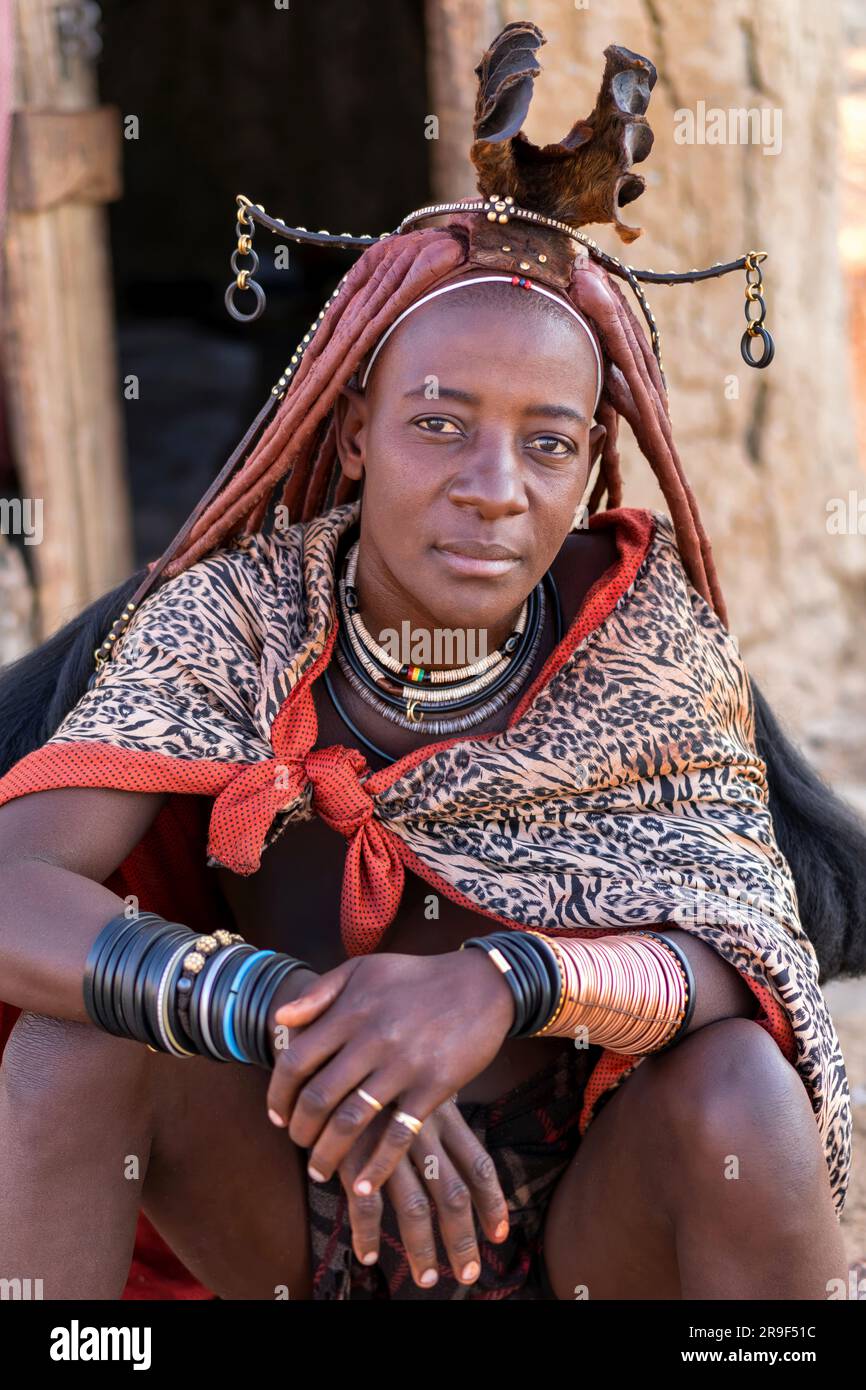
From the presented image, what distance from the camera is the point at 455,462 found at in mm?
2096

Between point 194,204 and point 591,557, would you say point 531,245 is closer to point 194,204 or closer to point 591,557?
point 591,557

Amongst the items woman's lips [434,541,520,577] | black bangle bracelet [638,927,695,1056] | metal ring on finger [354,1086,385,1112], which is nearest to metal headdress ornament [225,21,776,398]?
woman's lips [434,541,520,577]

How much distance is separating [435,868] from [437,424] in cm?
58

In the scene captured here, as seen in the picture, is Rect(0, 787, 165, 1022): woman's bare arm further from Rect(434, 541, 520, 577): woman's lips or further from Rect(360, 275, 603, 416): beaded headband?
Rect(360, 275, 603, 416): beaded headband

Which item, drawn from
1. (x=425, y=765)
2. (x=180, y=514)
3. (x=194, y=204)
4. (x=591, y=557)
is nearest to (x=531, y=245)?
(x=591, y=557)

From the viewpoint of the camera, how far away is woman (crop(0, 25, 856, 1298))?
5.99 feet

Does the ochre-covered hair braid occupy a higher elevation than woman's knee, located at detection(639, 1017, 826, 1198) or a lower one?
higher

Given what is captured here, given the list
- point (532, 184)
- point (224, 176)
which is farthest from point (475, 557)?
point (224, 176)

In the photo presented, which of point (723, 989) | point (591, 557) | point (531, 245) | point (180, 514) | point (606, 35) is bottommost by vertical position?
point (180, 514)

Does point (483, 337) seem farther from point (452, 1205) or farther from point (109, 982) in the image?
point (452, 1205)

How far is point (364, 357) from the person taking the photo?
7.30 feet

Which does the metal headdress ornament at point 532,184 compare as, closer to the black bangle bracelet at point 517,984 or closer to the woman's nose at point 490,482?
the woman's nose at point 490,482

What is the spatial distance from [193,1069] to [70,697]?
67cm

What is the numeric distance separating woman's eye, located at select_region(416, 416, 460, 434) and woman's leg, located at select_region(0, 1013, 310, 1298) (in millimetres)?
849
